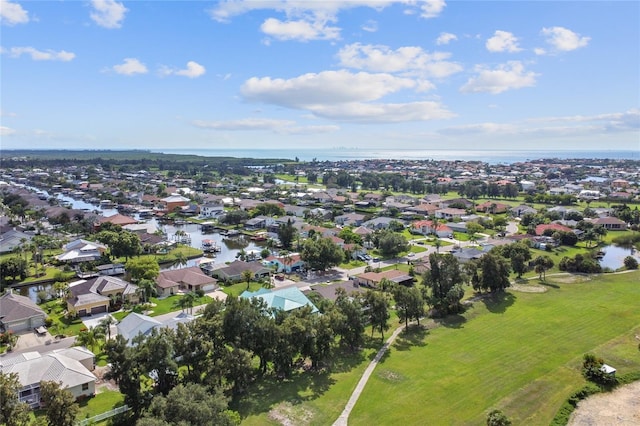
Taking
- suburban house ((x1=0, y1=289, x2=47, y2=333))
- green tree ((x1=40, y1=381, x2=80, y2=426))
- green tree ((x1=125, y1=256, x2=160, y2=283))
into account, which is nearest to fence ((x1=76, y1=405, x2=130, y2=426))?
green tree ((x1=40, y1=381, x2=80, y2=426))

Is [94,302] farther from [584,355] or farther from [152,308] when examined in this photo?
[584,355]

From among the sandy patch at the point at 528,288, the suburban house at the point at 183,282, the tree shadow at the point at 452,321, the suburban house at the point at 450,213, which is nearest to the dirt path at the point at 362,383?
the tree shadow at the point at 452,321

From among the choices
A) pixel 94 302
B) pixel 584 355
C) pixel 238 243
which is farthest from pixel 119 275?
pixel 584 355

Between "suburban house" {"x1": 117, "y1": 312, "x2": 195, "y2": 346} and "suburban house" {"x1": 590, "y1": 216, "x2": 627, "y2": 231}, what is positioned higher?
"suburban house" {"x1": 590, "y1": 216, "x2": 627, "y2": 231}

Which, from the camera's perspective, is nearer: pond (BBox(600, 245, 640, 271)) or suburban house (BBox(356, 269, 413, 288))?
suburban house (BBox(356, 269, 413, 288))

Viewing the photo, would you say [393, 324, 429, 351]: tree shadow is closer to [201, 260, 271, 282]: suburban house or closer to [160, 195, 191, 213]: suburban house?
[201, 260, 271, 282]: suburban house

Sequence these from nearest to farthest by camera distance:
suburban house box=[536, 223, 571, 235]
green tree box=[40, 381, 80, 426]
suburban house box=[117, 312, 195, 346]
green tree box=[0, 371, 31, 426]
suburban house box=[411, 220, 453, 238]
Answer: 1. green tree box=[0, 371, 31, 426]
2. green tree box=[40, 381, 80, 426]
3. suburban house box=[117, 312, 195, 346]
4. suburban house box=[536, 223, 571, 235]
5. suburban house box=[411, 220, 453, 238]

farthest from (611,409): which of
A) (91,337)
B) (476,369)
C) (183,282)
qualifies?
(183,282)
